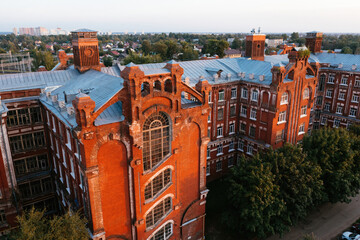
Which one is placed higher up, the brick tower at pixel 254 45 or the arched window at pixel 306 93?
the brick tower at pixel 254 45

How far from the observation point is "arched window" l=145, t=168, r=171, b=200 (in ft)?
96.2

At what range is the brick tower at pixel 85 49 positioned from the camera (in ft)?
140

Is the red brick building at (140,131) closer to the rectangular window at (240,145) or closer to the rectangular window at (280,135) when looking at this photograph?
the rectangular window at (240,145)

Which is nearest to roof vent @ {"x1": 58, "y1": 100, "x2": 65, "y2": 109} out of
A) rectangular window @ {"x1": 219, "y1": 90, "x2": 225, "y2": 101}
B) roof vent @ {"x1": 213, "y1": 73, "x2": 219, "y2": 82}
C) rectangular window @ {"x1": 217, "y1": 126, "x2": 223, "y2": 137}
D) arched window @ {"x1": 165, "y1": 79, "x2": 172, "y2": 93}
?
arched window @ {"x1": 165, "y1": 79, "x2": 172, "y2": 93}

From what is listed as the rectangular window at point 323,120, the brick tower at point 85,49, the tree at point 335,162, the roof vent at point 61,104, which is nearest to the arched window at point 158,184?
the roof vent at point 61,104

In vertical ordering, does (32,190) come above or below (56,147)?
below

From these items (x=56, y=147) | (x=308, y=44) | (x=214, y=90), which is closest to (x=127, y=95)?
(x=56, y=147)

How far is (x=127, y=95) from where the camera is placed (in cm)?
2588

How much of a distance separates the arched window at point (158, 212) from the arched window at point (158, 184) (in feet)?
5.44

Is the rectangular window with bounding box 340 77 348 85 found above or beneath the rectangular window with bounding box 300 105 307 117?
above

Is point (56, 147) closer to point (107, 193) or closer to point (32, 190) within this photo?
point (32, 190)

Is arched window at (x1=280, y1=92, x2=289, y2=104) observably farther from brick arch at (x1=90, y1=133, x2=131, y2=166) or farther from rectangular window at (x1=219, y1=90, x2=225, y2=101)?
brick arch at (x1=90, y1=133, x2=131, y2=166)

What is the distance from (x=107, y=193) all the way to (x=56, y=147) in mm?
14496

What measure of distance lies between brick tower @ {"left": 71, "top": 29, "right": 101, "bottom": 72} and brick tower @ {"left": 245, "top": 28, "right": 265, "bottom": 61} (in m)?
33.7
